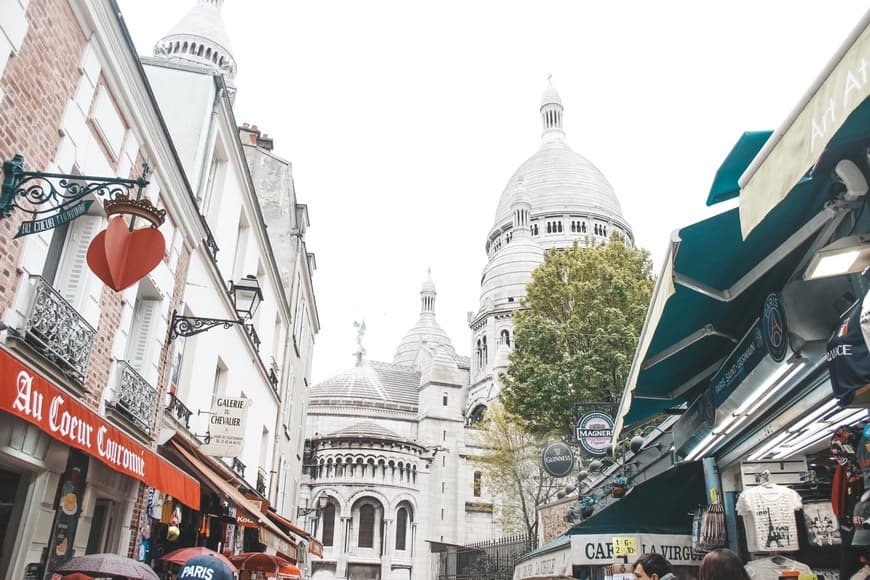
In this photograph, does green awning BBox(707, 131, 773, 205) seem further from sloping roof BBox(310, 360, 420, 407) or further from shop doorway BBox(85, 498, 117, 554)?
sloping roof BBox(310, 360, 420, 407)

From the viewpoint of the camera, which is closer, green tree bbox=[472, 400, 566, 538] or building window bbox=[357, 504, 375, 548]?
green tree bbox=[472, 400, 566, 538]

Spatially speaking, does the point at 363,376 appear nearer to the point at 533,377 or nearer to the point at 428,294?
the point at 428,294

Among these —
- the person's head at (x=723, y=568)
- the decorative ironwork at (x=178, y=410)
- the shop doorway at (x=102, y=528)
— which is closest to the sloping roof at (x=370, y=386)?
A: the decorative ironwork at (x=178, y=410)

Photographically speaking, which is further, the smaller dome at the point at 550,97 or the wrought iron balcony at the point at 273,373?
the smaller dome at the point at 550,97

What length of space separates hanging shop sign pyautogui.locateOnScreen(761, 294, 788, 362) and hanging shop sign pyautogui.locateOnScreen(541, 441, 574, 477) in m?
11.4

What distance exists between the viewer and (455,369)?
60750mm

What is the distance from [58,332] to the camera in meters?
6.98

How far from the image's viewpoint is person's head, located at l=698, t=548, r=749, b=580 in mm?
3896

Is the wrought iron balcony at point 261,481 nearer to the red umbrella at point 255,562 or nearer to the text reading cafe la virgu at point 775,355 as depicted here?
the red umbrella at point 255,562

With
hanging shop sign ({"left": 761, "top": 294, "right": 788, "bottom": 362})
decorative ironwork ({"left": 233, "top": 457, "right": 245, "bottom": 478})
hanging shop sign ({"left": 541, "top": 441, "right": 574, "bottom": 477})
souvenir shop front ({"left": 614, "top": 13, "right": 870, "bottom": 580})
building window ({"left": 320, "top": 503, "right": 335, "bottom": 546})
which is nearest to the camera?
souvenir shop front ({"left": 614, "top": 13, "right": 870, "bottom": 580})

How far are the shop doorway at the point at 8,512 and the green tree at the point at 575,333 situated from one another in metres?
15.9

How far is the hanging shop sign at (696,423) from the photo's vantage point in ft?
25.4

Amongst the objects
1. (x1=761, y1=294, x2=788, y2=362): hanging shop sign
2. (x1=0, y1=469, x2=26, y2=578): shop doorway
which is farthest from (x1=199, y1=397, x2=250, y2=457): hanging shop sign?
(x1=761, y1=294, x2=788, y2=362): hanging shop sign

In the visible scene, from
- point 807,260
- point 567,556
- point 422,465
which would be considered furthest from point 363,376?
point 807,260
